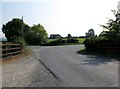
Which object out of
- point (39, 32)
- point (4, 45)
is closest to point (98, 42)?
point (4, 45)

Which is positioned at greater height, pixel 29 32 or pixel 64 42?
pixel 29 32

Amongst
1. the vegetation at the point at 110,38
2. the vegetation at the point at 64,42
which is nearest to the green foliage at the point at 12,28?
the vegetation at the point at 64,42

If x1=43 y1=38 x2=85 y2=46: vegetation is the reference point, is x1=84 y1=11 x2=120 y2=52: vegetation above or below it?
above

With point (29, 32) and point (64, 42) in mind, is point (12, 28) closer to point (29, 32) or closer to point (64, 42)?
point (29, 32)

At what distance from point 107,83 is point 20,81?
145 inches

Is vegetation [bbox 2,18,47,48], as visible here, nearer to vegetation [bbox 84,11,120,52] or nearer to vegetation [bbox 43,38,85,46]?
vegetation [bbox 43,38,85,46]

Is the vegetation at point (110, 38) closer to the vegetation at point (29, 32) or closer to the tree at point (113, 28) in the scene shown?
the tree at point (113, 28)

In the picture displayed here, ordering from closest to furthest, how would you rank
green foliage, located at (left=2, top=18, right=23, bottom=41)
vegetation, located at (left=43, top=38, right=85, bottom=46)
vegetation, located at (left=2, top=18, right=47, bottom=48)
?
1. vegetation, located at (left=43, top=38, right=85, bottom=46)
2. vegetation, located at (left=2, top=18, right=47, bottom=48)
3. green foliage, located at (left=2, top=18, right=23, bottom=41)

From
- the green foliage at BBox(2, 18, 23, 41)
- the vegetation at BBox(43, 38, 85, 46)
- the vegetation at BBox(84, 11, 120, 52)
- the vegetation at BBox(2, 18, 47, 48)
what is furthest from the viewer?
the green foliage at BBox(2, 18, 23, 41)

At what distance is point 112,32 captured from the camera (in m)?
29.2

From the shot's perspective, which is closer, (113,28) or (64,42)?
(113,28)

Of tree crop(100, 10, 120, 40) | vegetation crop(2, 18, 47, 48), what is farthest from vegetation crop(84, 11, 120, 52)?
vegetation crop(2, 18, 47, 48)

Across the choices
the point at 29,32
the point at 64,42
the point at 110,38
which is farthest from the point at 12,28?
the point at 110,38

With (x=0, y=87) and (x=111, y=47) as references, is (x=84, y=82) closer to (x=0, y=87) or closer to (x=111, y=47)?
(x=0, y=87)
